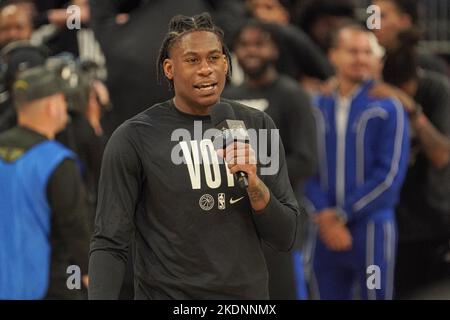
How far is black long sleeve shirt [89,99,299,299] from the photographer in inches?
132

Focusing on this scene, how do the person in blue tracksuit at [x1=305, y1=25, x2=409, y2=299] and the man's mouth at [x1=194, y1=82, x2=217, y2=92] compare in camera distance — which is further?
the person in blue tracksuit at [x1=305, y1=25, x2=409, y2=299]

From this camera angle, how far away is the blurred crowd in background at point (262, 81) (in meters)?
4.86

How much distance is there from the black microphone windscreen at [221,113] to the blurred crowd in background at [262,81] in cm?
96

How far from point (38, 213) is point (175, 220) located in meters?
1.52

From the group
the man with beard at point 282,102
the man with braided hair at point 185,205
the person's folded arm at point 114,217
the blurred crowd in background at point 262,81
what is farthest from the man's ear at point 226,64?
the man with beard at point 282,102

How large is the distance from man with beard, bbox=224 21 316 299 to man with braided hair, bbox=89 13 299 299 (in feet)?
5.84

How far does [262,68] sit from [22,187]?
138 cm

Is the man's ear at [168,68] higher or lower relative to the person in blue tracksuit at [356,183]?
higher

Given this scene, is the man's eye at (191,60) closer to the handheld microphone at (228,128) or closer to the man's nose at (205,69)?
the man's nose at (205,69)

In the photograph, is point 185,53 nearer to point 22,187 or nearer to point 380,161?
point 22,187

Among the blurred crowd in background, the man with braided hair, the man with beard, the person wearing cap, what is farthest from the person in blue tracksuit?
the man with braided hair

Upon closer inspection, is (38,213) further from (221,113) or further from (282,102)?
(221,113)

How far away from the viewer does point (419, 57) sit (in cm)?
674

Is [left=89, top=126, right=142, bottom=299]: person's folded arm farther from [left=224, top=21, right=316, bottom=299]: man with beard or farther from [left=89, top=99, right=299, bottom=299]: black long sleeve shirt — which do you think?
[left=224, top=21, right=316, bottom=299]: man with beard
